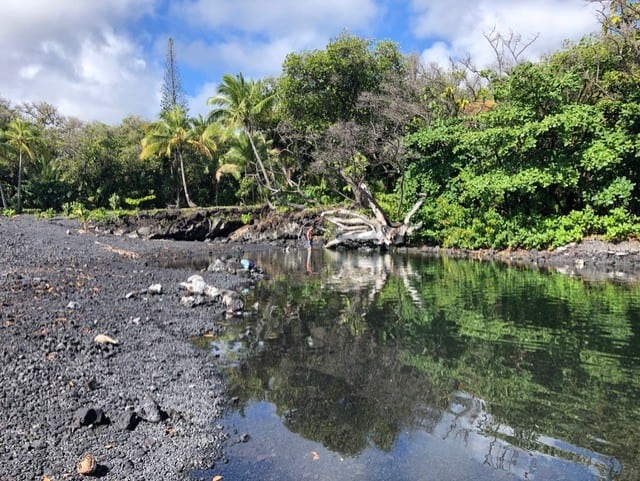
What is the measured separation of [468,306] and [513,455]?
309 inches

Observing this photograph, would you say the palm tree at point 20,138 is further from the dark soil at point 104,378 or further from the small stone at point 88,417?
the small stone at point 88,417

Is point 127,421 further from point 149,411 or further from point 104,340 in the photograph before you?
point 104,340

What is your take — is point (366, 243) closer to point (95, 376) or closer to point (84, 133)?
point (95, 376)

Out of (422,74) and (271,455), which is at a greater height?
(422,74)

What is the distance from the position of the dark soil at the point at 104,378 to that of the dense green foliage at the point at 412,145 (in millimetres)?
16358

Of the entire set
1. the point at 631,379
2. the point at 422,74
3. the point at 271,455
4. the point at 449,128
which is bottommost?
the point at 271,455

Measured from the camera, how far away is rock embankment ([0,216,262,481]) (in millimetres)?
4980

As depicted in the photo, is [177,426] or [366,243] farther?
[366,243]

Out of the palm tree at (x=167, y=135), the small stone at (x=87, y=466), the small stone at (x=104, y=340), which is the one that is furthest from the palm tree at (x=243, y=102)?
the small stone at (x=87, y=466)

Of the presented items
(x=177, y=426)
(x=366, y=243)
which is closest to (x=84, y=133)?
(x=366, y=243)

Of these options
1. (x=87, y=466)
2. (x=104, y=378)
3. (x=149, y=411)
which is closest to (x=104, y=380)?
(x=104, y=378)

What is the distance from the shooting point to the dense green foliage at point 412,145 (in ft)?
74.4

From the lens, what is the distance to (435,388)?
7316mm

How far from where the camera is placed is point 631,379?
7352 mm
